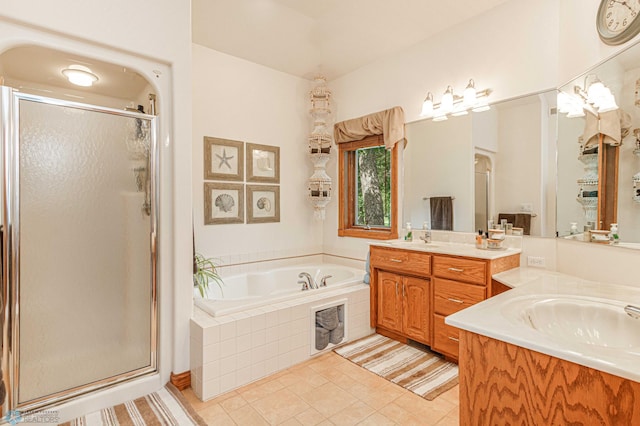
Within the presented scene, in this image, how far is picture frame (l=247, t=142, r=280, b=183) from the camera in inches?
135

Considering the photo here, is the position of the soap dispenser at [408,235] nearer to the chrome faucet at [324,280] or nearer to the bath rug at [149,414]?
the chrome faucet at [324,280]

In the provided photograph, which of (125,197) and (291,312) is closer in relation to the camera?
(125,197)

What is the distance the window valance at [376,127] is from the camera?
320 centimetres

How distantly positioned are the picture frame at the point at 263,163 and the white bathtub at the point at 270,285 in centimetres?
102

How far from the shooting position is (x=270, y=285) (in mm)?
3414

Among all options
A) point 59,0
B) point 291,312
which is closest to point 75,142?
point 59,0

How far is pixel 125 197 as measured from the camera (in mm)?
2025

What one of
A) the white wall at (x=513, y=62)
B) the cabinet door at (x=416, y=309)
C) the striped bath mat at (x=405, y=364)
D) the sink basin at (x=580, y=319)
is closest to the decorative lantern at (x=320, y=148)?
the white wall at (x=513, y=62)

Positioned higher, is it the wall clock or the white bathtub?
the wall clock

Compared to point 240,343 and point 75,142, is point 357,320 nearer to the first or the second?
point 240,343

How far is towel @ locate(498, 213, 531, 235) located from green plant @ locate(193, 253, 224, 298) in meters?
2.53

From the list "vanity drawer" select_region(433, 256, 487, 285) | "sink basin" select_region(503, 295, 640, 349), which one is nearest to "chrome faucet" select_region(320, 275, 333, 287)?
"vanity drawer" select_region(433, 256, 487, 285)

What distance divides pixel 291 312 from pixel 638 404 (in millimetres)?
1877

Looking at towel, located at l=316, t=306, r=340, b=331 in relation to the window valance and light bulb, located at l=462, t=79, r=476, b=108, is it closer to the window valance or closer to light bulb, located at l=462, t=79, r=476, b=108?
the window valance
